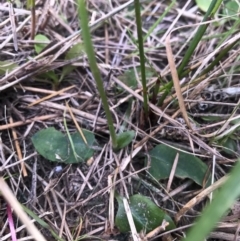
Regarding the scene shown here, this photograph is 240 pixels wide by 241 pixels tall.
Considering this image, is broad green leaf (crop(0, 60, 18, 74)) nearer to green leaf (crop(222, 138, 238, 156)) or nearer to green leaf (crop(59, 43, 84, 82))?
green leaf (crop(59, 43, 84, 82))

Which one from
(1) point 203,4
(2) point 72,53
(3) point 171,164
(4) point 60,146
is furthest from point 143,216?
(1) point 203,4

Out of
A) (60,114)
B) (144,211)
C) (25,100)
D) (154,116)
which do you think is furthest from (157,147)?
(25,100)

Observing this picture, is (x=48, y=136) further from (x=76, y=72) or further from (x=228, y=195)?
(x=228, y=195)

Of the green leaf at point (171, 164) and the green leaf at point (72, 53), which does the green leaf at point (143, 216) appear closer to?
the green leaf at point (171, 164)

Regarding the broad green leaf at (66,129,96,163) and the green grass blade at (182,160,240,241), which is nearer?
the green grass blade at (182,160,240,241)

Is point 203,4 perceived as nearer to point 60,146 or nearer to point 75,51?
point 75,51

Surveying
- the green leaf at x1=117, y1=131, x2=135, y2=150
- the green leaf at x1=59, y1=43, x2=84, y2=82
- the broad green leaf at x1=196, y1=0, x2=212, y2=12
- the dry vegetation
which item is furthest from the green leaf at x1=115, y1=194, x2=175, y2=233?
Result: the broad green leaf at x1=196, y1=0, x2=212, y2=12

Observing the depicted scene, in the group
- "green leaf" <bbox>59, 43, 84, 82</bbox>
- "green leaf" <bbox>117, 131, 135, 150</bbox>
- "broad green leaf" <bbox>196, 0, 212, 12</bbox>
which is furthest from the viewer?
"broad green leaf" <bbox>196, 0, 212, 12</bbox>
